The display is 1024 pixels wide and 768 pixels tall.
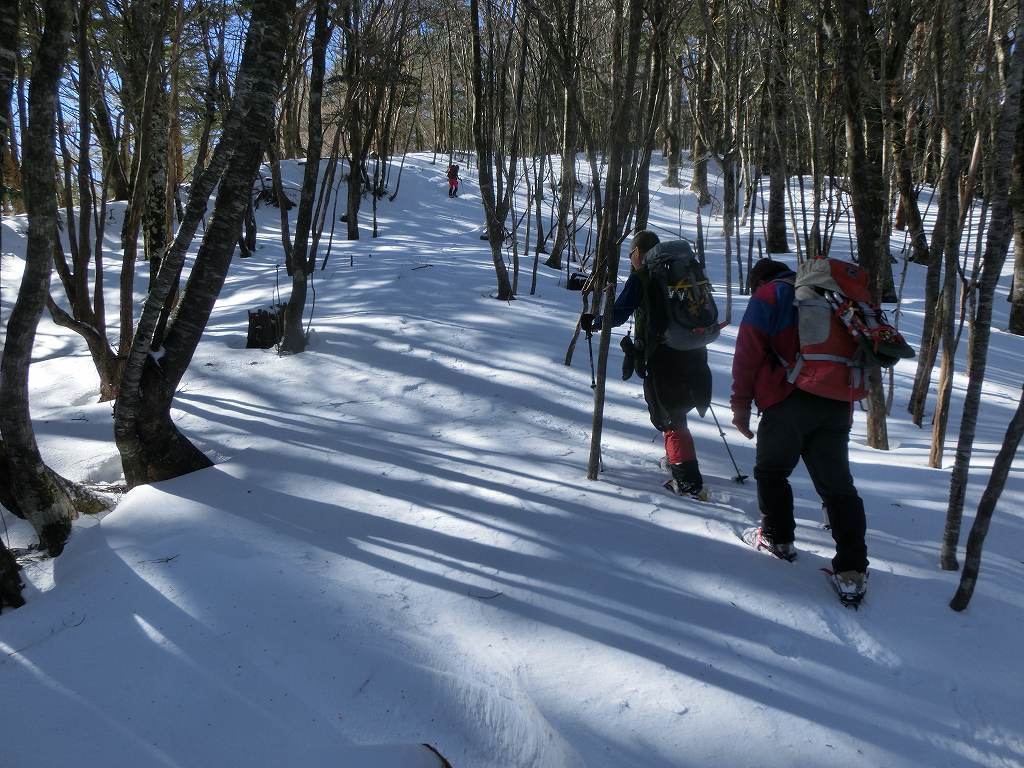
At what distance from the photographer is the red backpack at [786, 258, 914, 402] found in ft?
8.66

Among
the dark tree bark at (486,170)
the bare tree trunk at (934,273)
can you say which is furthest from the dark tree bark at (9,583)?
the dark tree bark at (486,170)

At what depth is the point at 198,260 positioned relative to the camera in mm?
3742

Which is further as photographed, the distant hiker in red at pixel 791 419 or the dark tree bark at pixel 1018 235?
the dark tree bark at pixel 1018 235

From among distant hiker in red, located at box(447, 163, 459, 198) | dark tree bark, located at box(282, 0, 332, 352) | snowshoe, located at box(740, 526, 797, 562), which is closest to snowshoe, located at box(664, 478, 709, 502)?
A: snowshoe, located at box(740, 526, 797, 562)

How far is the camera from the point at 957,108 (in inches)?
148

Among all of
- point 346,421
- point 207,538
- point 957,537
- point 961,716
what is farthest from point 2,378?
point 957,537

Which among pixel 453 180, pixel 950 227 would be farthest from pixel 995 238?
pixel 453 180

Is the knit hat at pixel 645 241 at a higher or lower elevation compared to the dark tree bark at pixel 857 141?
lower

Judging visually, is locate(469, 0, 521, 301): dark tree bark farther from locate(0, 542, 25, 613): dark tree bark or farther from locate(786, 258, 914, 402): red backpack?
locate(0, 542, 25, 613): dark tree bark

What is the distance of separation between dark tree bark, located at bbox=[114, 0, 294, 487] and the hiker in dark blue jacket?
83.5 inches

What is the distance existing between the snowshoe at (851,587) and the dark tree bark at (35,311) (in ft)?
11.1

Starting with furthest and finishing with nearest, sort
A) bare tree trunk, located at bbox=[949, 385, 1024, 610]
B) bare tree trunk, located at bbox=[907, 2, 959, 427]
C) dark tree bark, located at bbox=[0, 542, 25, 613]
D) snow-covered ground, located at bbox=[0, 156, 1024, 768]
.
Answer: bare tree trunk, located at bbox=[907, 2, 959, 427] < dark tree bark, located at bbox=[0, 542, 25, 613] < bare tree trunk, located at bbox=[949, 385, 1024, 610] < snow-covered ground, located at bbox=[0, 156, 1024, 768]

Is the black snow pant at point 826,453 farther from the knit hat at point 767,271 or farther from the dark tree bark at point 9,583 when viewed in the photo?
the dark tree bark at point 9,583

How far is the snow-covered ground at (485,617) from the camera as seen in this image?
2035mm
